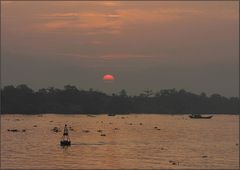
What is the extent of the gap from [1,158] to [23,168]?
11.9m

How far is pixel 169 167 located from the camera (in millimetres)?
69938

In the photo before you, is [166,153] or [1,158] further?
[166,153]

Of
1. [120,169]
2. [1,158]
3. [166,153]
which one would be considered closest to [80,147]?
[166,153]

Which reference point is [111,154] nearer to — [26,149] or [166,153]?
[166,153]

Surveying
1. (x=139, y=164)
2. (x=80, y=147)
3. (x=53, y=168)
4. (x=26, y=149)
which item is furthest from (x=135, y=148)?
(x=53, y=168)

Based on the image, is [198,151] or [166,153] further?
[198,151]

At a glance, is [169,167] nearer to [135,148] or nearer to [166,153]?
[166,153]

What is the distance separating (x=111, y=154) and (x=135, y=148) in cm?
1426

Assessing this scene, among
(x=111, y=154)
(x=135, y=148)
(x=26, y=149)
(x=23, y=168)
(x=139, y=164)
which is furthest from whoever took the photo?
(x=135, y=148)

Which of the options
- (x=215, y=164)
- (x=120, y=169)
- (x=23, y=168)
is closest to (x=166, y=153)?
(x=215, y=164)

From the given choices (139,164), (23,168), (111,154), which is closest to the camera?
(23,168)

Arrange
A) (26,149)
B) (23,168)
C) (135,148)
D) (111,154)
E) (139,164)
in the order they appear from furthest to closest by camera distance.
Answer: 1. (135,148)
2. (26,149)
3. (111,154)
4. (139,164)
5. (23,168)

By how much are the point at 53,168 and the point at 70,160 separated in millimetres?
10206

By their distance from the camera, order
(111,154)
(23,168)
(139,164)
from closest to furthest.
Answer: (23,168) → (139,164) → (111,154)
